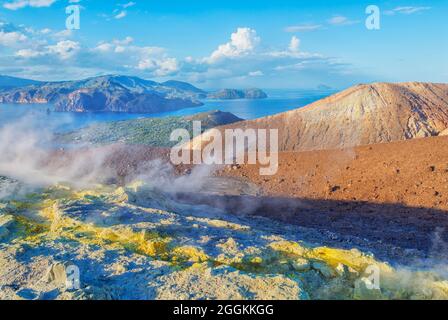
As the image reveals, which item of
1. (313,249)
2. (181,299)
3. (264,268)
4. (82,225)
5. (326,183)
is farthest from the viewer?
(326,183)

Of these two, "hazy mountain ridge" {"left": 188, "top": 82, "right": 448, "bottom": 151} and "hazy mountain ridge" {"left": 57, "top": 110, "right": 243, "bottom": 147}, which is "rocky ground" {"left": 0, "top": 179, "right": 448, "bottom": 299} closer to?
"hazy mountain ridge" {"left": 188, "top": 82, "right": 448, "bottom": 151}

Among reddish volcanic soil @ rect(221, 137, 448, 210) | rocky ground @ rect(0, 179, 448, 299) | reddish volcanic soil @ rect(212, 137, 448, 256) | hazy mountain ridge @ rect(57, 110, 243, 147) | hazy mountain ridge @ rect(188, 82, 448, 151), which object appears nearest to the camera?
rocky ground @ rect(0, 179, 448, 299)

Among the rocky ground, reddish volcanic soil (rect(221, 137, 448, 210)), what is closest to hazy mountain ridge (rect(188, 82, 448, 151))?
reddish volcanic soil (rect(221, 137, 448, 210))

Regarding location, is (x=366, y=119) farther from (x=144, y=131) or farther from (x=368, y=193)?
(x=144, y=131)

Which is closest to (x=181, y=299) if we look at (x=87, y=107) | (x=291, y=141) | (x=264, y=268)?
(x=264, y=268)

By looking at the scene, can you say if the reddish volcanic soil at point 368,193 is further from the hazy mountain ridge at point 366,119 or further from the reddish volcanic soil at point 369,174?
the hazy mountain ridge at point 366,119

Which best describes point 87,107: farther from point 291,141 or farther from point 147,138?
point 291,141

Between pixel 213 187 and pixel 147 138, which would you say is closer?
pixel 213 187

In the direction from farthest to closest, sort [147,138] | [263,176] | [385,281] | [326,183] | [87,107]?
[87,107] < [147,138] < [263,176] < [326,183] < [385,281]
